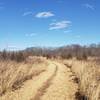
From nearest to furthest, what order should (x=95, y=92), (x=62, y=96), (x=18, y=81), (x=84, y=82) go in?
(x=95, y=92), (x=62, y=96), (x=84, y=82), (x=18, y=81)

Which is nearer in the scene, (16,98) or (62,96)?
(16,98)

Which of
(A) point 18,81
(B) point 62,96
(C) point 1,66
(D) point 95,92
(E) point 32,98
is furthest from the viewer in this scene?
(C) point 1,66

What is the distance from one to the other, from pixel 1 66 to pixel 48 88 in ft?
11.6

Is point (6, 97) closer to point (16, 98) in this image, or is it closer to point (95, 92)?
point (16, 98)

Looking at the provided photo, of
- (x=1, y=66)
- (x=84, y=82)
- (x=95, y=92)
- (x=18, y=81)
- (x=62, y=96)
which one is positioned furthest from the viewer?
(x=1, y=66)

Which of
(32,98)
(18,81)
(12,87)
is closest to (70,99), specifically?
(32,98)

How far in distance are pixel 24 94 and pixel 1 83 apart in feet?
3.80

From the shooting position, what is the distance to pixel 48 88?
1352 centimetres

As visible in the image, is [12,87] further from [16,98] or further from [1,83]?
[16,98]

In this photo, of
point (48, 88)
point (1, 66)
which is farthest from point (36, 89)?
point (1, 66)

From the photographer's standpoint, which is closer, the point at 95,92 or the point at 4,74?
the point at 95,92

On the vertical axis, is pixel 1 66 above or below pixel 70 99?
above

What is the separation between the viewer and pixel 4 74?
1359 cm

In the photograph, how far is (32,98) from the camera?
10.8 metres
